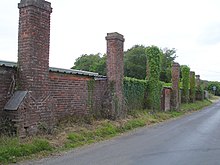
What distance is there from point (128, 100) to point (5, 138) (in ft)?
37.3

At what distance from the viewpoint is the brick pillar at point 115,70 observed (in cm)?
1675

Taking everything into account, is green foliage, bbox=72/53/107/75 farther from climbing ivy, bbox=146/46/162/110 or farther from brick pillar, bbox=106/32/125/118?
brick pillar, bbox=106/32/125/118

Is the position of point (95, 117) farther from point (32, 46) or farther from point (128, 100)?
point (32, 46)

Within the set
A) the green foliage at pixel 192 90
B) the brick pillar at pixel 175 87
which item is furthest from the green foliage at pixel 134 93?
the green foliage at pixel 192 90

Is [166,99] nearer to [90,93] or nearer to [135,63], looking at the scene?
[90,93]

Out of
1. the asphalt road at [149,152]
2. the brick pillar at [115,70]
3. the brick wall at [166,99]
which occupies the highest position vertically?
the brick pillar at [115,70]

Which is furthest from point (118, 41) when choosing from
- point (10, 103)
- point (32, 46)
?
point (10, 103)

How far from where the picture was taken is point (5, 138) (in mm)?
9125

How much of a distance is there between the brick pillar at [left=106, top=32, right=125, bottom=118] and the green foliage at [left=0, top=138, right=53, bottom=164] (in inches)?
293

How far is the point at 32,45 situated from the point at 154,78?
14787mm

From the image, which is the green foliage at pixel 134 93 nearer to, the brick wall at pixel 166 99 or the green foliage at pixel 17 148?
the brick wall at pixel 166 99

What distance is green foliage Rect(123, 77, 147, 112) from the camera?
63.9 ft

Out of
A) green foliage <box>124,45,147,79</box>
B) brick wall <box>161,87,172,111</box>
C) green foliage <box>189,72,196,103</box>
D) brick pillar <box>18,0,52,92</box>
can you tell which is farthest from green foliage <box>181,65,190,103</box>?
brick pillar <box>18,0,52,92</box>

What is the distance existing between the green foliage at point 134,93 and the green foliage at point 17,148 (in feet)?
33.0
